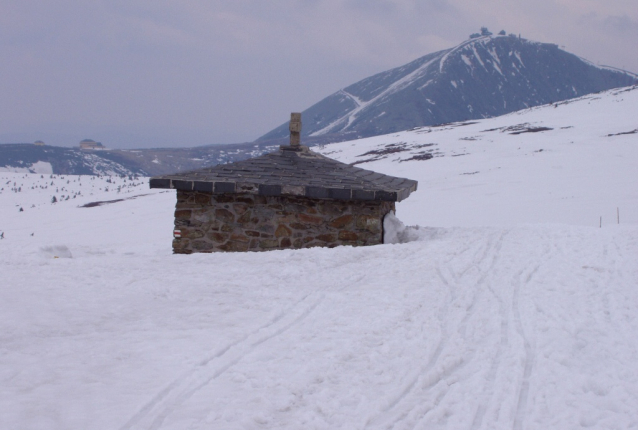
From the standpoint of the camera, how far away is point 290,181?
920 centimetres

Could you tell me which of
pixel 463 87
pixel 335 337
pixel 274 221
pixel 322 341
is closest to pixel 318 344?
pixel 322 341

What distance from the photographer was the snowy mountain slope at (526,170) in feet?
53.5

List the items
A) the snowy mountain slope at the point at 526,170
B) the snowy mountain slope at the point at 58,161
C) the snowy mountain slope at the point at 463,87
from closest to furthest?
the snowy mountain slope at the point at 526,170
the snowy mountain slope at the point at 58,161
the snowy mountain slope at the point at 463,87

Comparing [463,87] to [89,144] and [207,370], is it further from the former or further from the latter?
[207,370]

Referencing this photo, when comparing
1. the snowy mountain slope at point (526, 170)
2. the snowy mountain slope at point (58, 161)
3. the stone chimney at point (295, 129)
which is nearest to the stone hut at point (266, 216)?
the stone chimney at point (295, 129)

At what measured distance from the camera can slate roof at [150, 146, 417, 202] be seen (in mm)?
8922

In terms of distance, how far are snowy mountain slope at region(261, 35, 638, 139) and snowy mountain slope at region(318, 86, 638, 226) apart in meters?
80.8

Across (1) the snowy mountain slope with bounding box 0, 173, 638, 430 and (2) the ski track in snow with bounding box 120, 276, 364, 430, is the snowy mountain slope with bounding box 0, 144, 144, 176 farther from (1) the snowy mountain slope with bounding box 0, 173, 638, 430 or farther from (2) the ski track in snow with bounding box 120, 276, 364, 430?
(2) the ski track in snow with bounding box 120, 276, 364, 430

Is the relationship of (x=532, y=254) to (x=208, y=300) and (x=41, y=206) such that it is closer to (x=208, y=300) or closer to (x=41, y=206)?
(x=208, y=300)

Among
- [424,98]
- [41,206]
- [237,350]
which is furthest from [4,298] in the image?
[424,98]

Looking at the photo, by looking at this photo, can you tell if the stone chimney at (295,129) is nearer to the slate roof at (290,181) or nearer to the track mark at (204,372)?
the slate roof at (290,181)

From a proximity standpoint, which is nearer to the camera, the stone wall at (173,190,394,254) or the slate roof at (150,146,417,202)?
the slate roof at (150,146,417,202)

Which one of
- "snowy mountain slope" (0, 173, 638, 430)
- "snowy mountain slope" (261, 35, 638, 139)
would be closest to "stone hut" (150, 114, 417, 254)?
"snowy mountain slope" (0, 173, 638, 430)

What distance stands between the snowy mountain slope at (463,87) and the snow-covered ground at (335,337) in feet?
360
